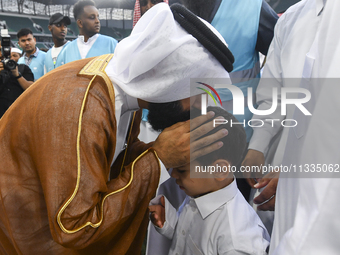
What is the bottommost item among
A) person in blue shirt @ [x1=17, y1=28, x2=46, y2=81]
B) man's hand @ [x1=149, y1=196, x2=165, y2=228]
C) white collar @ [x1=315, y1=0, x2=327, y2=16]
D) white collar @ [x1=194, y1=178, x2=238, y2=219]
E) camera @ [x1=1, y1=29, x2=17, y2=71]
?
person in blue shirt @ [x1=17, y1=28, x2=46, y2=81]

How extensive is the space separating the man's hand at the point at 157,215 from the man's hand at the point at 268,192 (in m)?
0.39

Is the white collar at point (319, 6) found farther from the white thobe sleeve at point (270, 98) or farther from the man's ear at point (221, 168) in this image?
the man's ear at point (221, 168)

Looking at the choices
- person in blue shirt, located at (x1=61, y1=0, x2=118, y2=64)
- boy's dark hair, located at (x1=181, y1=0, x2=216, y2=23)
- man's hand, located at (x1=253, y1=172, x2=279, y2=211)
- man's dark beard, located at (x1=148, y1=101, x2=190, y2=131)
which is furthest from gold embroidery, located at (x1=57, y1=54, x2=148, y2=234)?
person in blue shirt, located at (x1=61, y1=0, x2=118, y2=64)

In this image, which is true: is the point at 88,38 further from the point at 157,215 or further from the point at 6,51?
the point at 157,215

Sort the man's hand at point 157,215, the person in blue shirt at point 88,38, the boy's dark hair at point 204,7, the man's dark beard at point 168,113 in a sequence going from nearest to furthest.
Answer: the man's dark beard at point 168,113 → the man's hand at point 157,215 → the boy's dark hair at point 204,7 → the person in blue shirt at point 88,38

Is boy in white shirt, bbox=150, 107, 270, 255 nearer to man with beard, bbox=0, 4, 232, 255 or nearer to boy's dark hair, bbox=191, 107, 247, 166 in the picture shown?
boy's dark hair, bbox=191, 107, 247, 166

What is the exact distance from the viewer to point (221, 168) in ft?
3.78

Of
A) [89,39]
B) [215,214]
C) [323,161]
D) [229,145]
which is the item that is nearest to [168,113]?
[229,145]

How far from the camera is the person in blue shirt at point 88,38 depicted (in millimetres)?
3232

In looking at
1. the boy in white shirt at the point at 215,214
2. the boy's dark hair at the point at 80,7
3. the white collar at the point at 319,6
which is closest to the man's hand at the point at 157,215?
the boy in white shirt at the point at 215,214

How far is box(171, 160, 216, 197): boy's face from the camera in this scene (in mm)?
1148

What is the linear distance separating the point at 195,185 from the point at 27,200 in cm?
59

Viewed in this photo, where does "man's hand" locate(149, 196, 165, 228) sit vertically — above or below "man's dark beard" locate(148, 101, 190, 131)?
below

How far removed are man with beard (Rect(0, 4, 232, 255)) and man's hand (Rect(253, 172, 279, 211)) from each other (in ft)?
1.07
